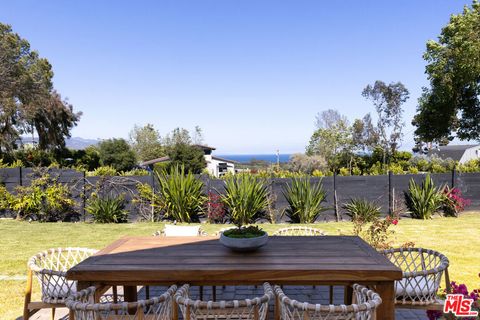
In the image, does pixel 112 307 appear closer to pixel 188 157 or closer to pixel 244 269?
pixel 244 269

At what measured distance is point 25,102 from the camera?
48.3ft

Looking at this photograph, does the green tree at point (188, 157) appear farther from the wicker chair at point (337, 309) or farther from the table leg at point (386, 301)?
the wicker chair at point (337, 309)

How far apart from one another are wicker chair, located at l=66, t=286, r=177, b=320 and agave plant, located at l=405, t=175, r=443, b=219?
8.30 meters

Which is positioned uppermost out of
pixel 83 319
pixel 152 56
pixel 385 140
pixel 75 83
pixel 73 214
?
pixel 152 56

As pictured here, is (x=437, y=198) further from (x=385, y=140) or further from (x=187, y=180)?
(x=385, y=140)

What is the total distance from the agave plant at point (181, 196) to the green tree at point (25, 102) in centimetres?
903

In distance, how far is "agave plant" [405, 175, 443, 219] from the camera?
860cm

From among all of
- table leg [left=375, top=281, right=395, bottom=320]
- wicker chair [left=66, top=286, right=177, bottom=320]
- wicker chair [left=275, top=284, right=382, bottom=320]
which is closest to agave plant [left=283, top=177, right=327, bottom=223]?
table leg [left=375, top=281, right=395, bottom=320]

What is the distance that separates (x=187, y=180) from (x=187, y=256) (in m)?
5.66

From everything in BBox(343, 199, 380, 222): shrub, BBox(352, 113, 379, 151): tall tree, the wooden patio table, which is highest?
BBox(352, 113, 379, 151): tall tree

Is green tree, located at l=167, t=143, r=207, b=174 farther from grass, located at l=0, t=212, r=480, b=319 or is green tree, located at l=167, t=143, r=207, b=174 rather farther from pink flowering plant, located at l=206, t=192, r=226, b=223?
grass, located at l=0, t=212, r=480, b=319

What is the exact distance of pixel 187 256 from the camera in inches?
98.9

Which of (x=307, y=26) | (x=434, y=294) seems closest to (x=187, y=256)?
(x=434, y=294)

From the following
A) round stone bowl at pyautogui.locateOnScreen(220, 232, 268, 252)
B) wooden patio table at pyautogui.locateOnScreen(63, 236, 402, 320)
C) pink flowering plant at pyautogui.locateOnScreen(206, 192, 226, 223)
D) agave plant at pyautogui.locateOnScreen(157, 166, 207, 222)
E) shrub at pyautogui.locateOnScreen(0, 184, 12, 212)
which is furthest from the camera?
shrub at pyautogui.locateOnScreen(0, 184, 12, 212)
